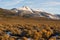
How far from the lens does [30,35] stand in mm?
39469

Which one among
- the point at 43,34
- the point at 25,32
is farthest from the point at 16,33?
the point at 43,34

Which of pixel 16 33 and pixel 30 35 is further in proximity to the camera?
pixel 16 33

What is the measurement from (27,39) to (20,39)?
3.37ft

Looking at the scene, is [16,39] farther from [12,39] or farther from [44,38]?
[44,38]

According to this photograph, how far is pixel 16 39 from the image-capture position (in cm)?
3728

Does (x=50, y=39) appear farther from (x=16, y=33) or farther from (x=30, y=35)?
(x=16, y=33)

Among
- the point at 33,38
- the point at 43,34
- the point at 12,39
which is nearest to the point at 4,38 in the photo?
the point at 12,39

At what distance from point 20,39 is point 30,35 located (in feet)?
9.82

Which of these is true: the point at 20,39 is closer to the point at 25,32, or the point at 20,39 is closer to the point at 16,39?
the point at 16,39

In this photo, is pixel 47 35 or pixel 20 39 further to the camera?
pixel 47 35

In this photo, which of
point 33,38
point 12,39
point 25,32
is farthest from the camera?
point 25,32

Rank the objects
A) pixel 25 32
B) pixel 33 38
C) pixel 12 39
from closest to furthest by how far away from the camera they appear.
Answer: pixel 12 39
pixel 33 38
pixel 25 32

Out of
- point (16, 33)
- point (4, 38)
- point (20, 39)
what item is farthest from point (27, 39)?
point (16, 33)

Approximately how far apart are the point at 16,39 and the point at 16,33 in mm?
5569
